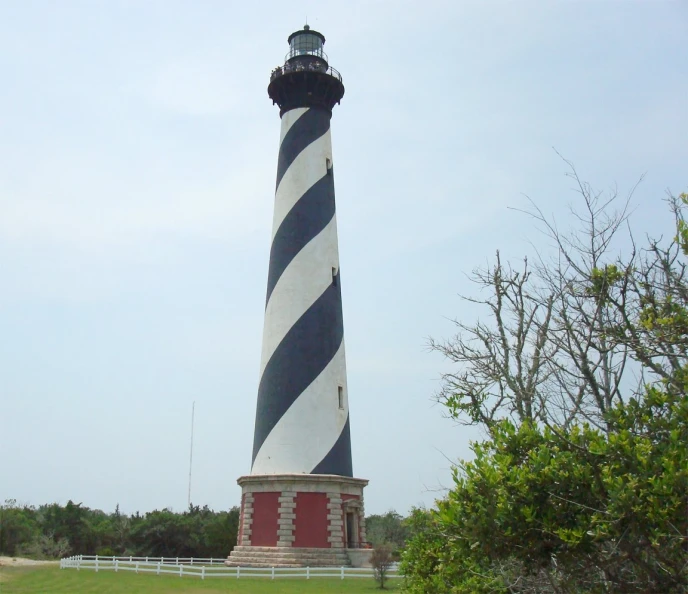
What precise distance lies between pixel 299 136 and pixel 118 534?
2281 centimetres

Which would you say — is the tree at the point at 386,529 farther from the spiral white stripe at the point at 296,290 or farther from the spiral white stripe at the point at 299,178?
the spiral white stripe at the point at 299,178

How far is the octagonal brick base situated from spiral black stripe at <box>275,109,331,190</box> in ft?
34.0

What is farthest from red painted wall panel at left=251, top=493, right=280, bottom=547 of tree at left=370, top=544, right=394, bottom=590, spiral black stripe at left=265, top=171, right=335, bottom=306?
spiral black stripe at left=265, top=171, right=335, bottom=306

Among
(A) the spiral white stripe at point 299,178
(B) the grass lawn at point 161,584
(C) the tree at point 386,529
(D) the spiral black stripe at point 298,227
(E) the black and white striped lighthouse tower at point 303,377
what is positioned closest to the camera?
(B) the grass lawn at point 161,584

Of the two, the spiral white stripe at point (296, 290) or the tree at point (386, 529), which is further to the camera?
the tree at point (386, 529)

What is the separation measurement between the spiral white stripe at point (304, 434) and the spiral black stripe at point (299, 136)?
7.68m

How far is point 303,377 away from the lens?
21.1 m

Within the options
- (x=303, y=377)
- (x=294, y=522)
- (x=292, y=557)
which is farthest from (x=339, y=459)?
(x=292, y=557)

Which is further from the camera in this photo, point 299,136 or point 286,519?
point 299,136

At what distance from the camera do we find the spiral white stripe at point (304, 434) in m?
20.5

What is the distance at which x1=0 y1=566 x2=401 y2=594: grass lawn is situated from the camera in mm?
15352

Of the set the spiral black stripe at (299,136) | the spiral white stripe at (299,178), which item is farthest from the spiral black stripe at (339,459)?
the spiral black stripe at (299,136)

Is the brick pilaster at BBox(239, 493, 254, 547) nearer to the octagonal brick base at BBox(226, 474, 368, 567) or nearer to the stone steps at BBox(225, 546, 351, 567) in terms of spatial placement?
the octagonal brick base at BBox(226, 474, 368, 567)

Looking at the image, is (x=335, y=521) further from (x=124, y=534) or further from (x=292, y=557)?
(x=124, y=534)
